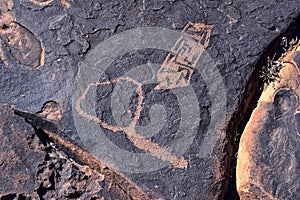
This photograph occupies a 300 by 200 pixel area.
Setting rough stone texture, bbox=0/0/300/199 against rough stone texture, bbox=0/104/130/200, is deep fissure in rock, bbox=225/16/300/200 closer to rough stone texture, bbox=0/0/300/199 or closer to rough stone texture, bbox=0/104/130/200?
rough stone texture, bbox=0/0/300/199

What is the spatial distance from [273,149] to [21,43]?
92cm

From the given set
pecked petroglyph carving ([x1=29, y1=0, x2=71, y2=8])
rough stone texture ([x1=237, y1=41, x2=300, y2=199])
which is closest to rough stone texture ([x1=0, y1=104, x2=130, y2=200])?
pecked petroglyph carving ([x1=29, y1=0, x2=71, y2=8])

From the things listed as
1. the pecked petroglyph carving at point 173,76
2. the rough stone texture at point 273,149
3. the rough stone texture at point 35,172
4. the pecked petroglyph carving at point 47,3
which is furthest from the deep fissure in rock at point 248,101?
the pecked petroglyph carving at point 47,3

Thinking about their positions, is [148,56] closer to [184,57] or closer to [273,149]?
[184,57]

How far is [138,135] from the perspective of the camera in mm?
1949

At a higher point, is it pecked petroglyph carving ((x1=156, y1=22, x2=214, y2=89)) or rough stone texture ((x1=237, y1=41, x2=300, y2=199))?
pecked petroglyph carving ((x1=156, y1=22, x2=214, y2=89))

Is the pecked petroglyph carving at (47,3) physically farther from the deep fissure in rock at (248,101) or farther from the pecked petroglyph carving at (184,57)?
the deep fissure in rock at (248,101)

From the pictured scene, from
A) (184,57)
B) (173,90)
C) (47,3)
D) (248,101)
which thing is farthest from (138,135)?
(47,3)

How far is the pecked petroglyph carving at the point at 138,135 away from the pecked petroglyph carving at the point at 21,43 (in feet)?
0.66

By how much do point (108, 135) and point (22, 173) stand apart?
11.8 inches

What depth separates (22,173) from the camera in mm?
1895

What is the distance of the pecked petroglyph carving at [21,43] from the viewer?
1.94 m

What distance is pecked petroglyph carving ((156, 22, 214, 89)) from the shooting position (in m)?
1.98

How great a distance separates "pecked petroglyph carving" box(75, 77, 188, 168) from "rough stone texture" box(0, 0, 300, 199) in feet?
0.09
